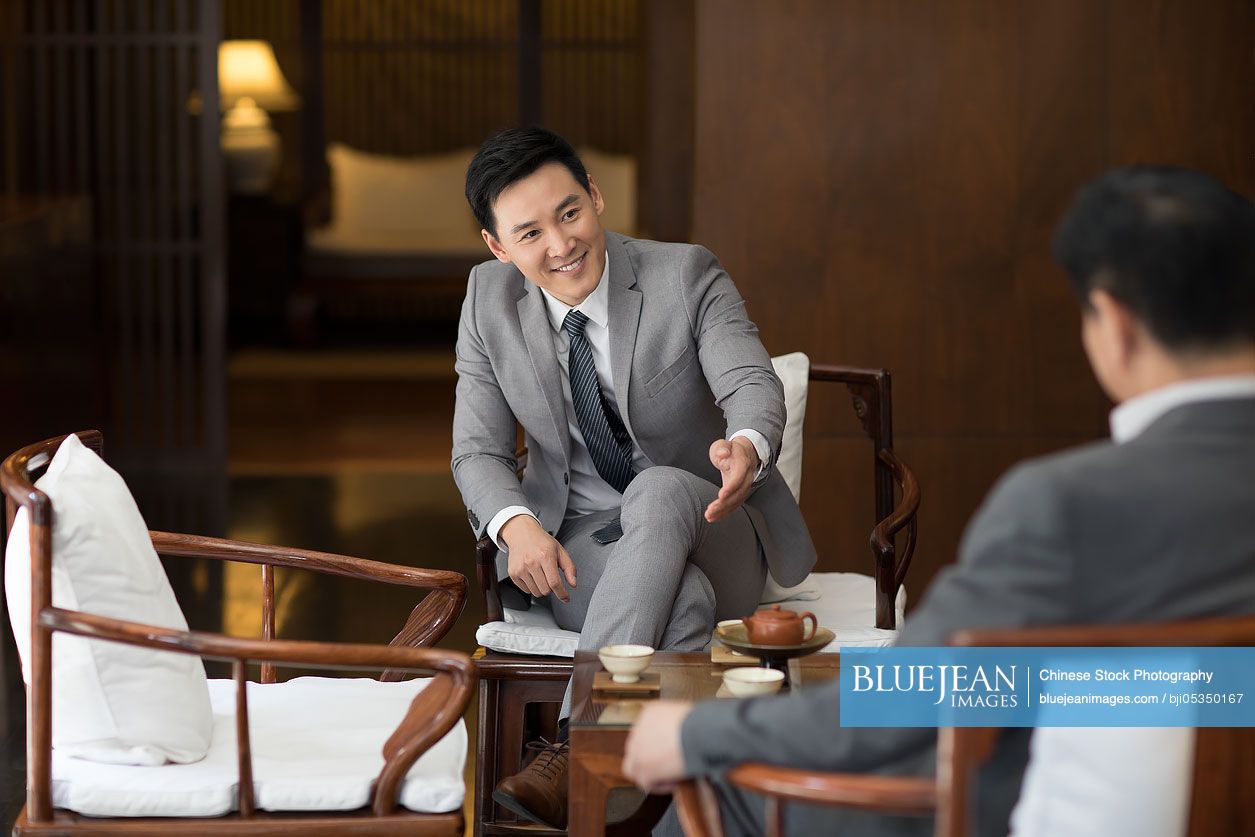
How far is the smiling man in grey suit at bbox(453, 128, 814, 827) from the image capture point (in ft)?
8.30

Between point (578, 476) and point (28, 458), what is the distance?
3.51ft

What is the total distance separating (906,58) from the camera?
177 inches

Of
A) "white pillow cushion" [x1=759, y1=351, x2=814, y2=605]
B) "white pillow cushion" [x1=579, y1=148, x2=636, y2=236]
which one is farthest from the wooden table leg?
"white pillow cushion" [x1=579, y1=148, x2=636, y2=236]

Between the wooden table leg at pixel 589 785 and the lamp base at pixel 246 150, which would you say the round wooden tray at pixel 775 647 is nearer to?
the wooden table leg at pixel 589 785

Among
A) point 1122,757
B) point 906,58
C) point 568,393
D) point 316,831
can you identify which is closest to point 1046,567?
point 1122,757

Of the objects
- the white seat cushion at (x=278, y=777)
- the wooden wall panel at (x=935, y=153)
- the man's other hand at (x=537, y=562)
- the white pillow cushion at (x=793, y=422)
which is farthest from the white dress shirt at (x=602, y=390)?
the wooden wall panel at (x=935, y=153)

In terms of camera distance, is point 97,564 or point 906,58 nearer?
→ point 97,564

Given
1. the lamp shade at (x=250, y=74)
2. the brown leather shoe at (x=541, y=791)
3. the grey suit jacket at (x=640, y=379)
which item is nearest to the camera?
the brown leather shoe at (x=541, y=791)

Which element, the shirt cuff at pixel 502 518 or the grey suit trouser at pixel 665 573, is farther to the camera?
the shirt cuff at pixel 502 518

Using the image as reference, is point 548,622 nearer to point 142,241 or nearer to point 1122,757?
point 1122,757

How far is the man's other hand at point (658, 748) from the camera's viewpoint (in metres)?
1.48

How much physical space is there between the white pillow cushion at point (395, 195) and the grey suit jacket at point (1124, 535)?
31.2 ft

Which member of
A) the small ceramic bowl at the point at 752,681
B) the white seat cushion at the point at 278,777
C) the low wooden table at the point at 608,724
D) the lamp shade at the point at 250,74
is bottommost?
the white seat cushion at the point at 278,777

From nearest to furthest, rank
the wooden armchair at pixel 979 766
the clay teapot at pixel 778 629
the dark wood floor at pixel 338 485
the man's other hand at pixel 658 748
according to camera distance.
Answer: the wooden armchair at pixel 979 766 → the man's other hand at pixel 658 748 → the clay teapot at pixel 778 629 → the dark wood floor at pixel 338 485
